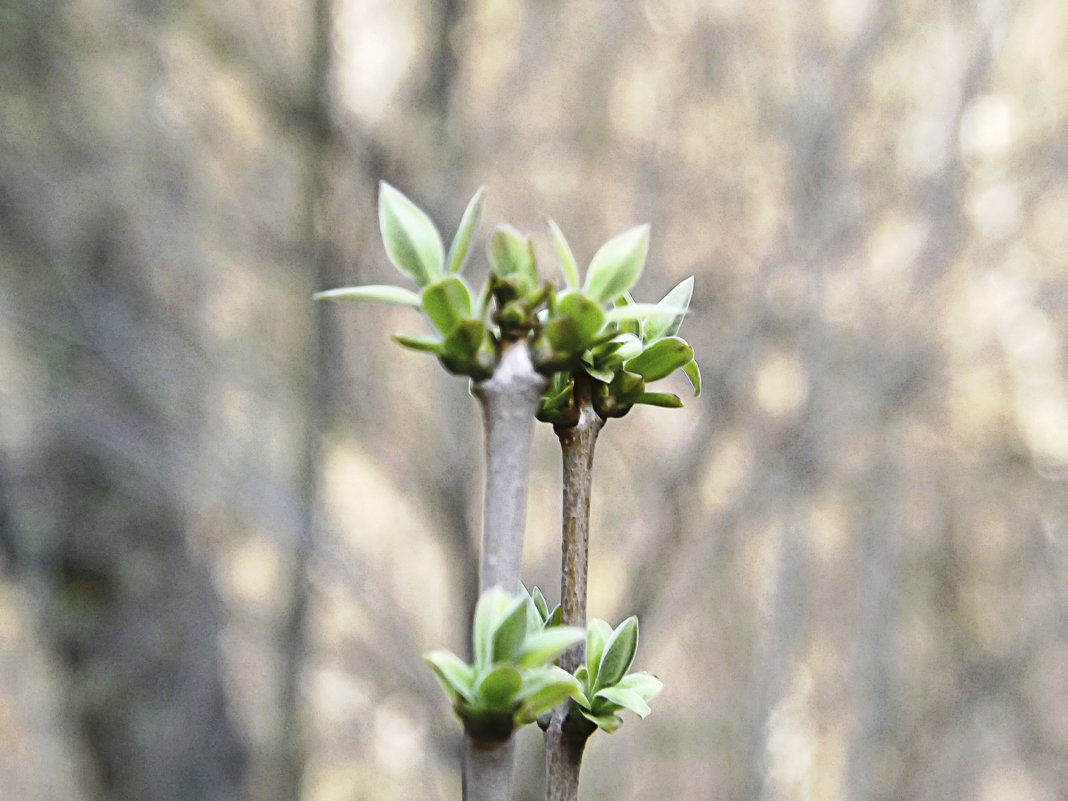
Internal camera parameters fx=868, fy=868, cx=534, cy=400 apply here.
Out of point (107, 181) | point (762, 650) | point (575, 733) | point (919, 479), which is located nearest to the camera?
point (575, 733)

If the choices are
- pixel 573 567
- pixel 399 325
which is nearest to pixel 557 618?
pixel 573 567

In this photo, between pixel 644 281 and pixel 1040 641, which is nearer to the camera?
pixel 644 281

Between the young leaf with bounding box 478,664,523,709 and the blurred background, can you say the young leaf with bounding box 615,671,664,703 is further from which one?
the blurred background

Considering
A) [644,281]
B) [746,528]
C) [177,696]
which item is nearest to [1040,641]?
[746,528]

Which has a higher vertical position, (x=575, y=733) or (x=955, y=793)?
(x=575, y=733)

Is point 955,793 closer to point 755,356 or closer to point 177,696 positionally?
point 755,356

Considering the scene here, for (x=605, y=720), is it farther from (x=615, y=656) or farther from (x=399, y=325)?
(x=399, y=325)
